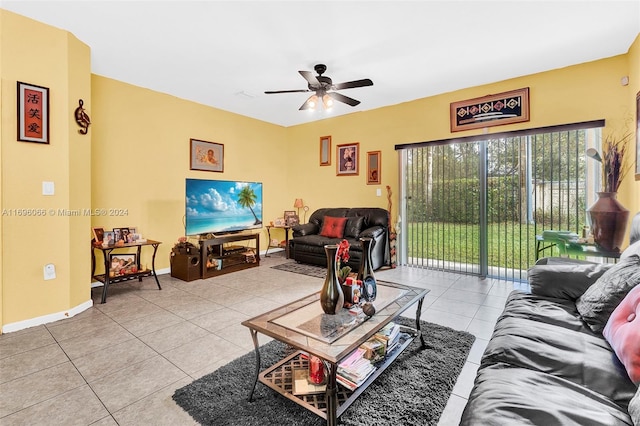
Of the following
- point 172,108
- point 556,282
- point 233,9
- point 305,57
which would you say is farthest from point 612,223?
point 172,108

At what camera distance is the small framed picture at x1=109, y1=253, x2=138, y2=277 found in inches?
133

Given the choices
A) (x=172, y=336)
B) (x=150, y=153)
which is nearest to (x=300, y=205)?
(x=150, y=153)

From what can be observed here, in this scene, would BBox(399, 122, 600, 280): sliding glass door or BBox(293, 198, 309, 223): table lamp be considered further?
BBox(293, 198, 309, 223): table lamp

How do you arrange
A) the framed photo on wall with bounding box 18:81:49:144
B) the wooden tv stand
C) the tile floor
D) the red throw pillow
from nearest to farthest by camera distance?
the tile floor, the framed photo on wall with bounding box 18:81:49:144, the wooden tv stand, the red throw pillow

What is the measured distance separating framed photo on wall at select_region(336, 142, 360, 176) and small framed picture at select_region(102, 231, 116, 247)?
364 cm

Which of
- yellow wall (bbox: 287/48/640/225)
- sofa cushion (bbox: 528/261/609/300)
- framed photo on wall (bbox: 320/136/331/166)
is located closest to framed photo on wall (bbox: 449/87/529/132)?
yellow wall (bbox: 287/48/640/225)

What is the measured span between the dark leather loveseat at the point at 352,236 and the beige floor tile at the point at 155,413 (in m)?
2.97

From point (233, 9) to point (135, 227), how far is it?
3048 millimetres

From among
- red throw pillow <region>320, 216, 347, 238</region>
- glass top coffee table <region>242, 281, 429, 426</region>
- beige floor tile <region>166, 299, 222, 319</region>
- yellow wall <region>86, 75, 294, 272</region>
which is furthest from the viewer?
red throw pillow <region>320, 216, 347, 238</region>

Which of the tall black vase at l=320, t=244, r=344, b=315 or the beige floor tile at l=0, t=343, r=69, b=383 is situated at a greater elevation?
the tall black vase at l=320, t=244, r=344, b=315

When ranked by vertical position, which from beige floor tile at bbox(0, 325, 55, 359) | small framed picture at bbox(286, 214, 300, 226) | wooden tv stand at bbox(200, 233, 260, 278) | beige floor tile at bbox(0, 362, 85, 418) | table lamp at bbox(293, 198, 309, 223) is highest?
table lamp at bbox(293, 198, 309, 223)

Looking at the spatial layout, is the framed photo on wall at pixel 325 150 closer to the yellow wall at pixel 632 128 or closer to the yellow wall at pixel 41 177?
the yellow wall at pixel 41 177

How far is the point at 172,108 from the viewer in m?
4.37

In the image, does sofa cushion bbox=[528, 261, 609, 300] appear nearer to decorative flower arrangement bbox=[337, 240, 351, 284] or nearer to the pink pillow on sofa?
the pink pillow on sofa
